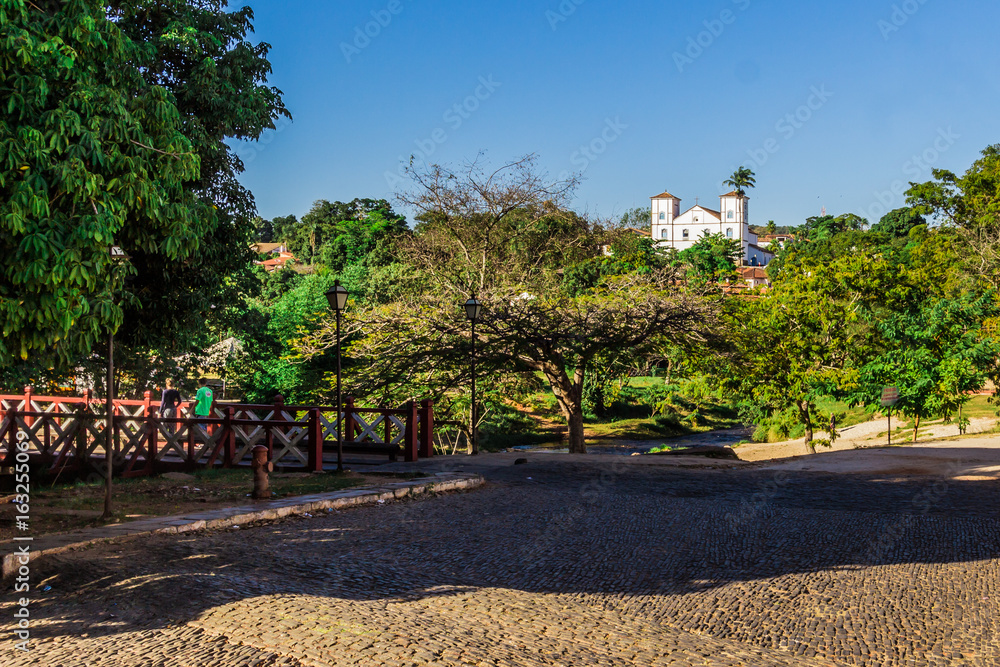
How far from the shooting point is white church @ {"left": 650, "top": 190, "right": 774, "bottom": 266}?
133375mm

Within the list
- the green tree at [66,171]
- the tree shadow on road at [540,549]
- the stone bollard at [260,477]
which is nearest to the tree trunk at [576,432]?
the tree shadow on road at [540,549]

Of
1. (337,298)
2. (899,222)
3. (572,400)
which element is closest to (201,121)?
(337,298)

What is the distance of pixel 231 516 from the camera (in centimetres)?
875

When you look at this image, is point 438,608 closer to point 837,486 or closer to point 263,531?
point 263,531

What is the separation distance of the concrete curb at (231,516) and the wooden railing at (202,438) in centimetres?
316

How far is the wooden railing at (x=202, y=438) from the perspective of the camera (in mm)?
14422

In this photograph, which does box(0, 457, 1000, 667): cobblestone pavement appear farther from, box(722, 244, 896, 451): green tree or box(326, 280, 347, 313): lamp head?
box(722, 244, 896, 451): green tree

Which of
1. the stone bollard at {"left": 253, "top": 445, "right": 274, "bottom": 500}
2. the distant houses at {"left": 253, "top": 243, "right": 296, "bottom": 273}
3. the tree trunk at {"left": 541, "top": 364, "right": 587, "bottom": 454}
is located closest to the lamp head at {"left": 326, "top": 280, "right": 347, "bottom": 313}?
the stone bollard at {"left": 253, "top": 445, "right": 274, "bottom": 500}

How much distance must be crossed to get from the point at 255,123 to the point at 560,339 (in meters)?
10.3

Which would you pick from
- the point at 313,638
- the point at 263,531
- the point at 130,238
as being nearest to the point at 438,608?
the point at 313,638

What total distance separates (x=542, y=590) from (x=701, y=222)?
5416 inches

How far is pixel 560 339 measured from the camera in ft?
66.0

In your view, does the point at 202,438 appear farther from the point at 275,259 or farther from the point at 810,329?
the point at 275,259

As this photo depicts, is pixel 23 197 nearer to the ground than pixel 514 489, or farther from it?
farther from it
